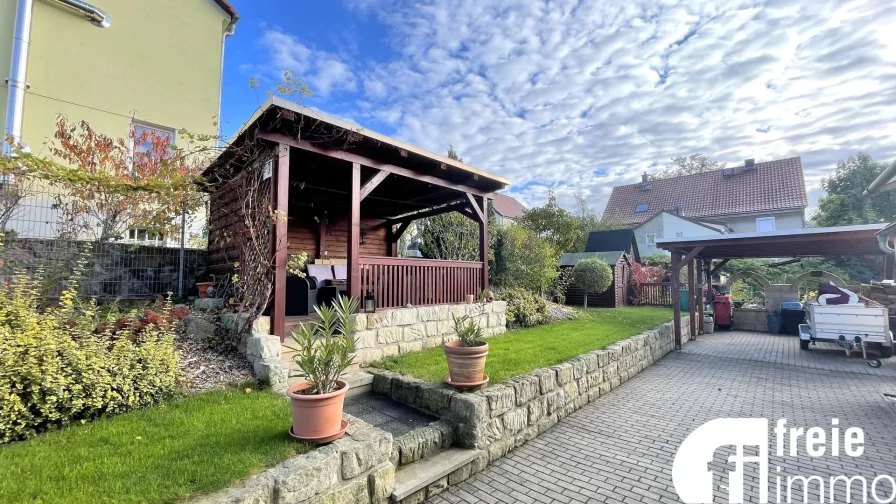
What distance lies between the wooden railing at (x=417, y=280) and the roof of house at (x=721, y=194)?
22777 mm

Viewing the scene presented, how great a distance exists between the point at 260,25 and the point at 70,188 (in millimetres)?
4951

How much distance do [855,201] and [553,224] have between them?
1793 cm

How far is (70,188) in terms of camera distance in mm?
4895

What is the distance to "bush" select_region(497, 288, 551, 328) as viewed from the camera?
793 cm

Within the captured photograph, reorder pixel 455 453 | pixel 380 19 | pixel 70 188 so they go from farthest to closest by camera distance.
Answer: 1. pixel 380 19
2. pixel 70 188
3. pixel 455 453

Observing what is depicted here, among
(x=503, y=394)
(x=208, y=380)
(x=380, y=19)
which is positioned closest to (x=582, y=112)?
(x=380, y=19)

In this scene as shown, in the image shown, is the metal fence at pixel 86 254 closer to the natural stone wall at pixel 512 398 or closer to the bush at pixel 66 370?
the bush at pixel 66 370

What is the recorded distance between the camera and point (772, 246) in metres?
8.52

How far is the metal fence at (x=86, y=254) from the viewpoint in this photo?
4609mm

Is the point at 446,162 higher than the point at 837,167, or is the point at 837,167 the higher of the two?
the point at 837,167

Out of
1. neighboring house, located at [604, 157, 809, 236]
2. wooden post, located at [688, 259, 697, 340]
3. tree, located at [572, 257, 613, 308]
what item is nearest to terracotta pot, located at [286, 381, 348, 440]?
wooden post, located at [688, 259, 697, 340]

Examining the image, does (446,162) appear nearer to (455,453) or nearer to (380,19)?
(380,19)

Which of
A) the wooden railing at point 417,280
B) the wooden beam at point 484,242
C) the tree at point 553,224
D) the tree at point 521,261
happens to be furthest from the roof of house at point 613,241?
the wooden railing at point 417,280

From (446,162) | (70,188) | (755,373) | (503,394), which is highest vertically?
(446,162)
